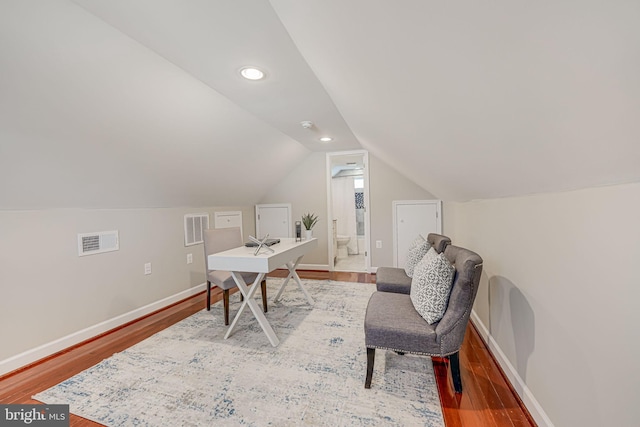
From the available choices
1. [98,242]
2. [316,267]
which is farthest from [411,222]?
[98,242]

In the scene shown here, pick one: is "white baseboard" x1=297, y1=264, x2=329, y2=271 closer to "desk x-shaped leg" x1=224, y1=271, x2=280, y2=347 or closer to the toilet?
the toilet

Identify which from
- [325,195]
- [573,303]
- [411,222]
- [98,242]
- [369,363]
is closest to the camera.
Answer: [573,303]

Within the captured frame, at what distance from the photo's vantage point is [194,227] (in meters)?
3.72

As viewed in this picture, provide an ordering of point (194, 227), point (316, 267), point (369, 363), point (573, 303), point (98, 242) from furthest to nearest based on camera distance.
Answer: point (316, 267)
point (194, 227)
point (98, 242)
point (369, 363)
point (573, 303)

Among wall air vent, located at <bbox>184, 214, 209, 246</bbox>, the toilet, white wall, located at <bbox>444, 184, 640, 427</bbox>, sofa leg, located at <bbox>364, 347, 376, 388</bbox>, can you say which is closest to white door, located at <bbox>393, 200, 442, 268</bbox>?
the toilet

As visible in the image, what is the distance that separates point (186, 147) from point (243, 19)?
5.22 feet

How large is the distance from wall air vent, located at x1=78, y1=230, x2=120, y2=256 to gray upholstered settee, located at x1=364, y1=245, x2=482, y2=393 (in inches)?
103

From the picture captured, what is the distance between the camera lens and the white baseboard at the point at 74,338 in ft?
6.51

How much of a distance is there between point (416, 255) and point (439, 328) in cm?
113

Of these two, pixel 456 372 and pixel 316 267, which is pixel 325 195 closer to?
pixel 316 267

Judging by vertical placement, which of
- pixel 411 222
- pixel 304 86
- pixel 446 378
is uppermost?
pixel 304 86

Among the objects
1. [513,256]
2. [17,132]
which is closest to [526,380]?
[513,256]

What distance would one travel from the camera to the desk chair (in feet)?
8.75

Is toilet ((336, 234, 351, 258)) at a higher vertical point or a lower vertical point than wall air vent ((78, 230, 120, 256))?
lower
